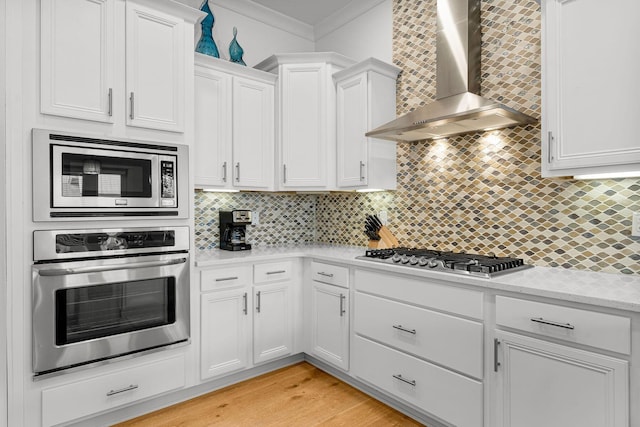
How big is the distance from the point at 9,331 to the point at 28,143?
3.16 feet

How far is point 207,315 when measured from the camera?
2561 millimetres

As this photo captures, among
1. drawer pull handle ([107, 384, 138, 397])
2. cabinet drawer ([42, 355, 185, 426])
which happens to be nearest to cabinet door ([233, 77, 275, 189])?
cabinet drawer ([42, 355, 185, 426])

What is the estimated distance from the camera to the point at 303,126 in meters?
3.20

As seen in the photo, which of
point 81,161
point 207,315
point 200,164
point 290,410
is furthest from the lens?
point 200,164

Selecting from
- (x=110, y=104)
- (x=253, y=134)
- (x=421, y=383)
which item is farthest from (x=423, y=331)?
(x=110, y=104)

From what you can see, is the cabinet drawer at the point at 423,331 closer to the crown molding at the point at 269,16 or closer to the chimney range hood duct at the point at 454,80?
the chimney range hood duct at the point at 454,80

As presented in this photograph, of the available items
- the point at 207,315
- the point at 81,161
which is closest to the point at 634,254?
the point at 207,315

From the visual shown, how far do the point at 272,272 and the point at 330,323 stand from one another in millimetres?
587

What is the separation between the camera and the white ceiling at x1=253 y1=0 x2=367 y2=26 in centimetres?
347

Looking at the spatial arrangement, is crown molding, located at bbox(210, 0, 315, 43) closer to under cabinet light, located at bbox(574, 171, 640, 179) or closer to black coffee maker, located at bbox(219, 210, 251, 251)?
black coffee maker, located at bbox(219, 210, 251, 251)

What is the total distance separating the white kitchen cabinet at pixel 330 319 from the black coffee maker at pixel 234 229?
0.67m

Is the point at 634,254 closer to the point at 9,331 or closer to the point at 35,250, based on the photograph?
the point at 35,250

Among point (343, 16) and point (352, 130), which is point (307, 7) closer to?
point (343, 16)

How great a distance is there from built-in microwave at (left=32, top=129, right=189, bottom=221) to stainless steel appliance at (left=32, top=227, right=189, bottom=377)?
4.7 inches
